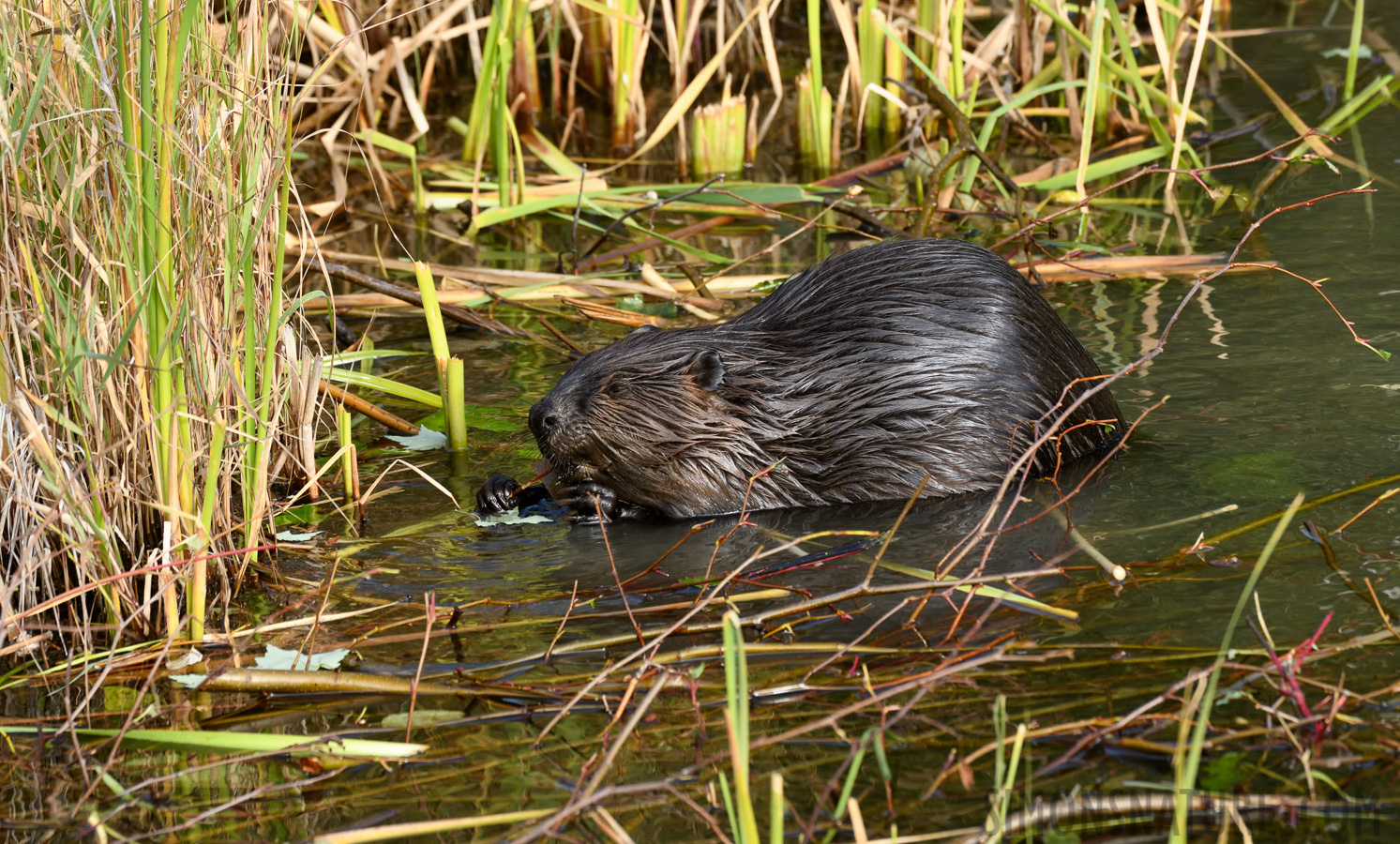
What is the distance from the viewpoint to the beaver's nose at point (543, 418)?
3.64 meters

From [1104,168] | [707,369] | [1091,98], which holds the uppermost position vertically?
[1091,98]

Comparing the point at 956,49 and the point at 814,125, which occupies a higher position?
the point at 956,49


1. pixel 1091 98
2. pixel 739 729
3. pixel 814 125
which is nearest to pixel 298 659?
pixel 739 729

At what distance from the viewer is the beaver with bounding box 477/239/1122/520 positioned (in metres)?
3.59

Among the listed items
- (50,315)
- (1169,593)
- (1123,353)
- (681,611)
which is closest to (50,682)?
(50,315)

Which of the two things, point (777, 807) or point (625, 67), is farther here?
point (625, 67)

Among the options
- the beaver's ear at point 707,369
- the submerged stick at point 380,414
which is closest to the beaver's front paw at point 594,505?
the beaver's ear at point 707,369

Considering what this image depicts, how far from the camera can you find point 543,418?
365cm

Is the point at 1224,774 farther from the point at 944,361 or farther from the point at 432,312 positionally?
the point at 432,312

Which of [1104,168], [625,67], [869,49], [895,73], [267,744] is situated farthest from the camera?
[625,67]

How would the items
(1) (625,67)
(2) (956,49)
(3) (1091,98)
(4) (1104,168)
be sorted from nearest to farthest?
(3) (1091,98)
(4) (1104,168)
(2) (956,49)
(1) (625,67)

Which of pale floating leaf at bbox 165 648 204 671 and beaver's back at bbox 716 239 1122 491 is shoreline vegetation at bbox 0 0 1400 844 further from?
beaver's back at bbox 716 239 1122 491

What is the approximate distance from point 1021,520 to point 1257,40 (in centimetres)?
531

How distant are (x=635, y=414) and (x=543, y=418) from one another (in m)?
0.23
